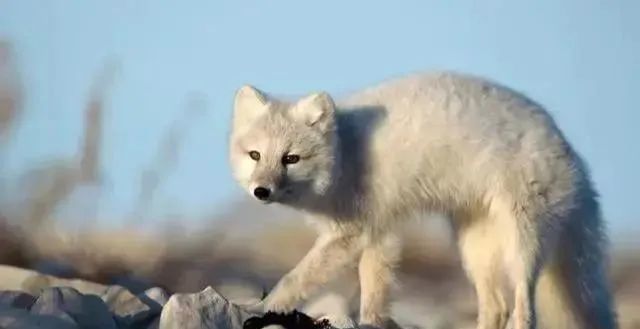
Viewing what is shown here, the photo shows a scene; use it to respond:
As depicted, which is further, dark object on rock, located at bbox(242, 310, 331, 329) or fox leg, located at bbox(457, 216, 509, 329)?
fox leg, located at bbox(457, 216, 509, 329)

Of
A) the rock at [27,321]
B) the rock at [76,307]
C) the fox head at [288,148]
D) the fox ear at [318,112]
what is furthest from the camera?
the fox ear at [318,112]

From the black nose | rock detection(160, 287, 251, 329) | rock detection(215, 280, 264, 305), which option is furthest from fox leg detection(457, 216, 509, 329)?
rock detection(215, 280, 264, 305)

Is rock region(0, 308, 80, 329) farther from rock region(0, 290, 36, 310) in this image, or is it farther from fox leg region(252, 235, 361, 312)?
fox leg region(252, 235, 361, 312)

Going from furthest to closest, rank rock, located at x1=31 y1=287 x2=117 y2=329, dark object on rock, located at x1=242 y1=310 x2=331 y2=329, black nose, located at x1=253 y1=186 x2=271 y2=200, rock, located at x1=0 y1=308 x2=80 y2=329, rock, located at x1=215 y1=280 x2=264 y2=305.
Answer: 1. rock, located at x1=215 y1=280 x2=264 y2=305
2. black nose, located at x1=253 y1=186 x2=271 y2=200
3. rock, located at x1=31 y1=287 x2=117 y2=329
4. dark object on rock, located at x1=242 y1=310 x2=331 y2=329
5. rock, located at x1=0 y1=308 x2=80 y2=329

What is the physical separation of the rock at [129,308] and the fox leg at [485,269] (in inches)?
55.7

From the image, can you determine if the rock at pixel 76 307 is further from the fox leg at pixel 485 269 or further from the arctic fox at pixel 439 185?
the fox leg at pixel 485 269

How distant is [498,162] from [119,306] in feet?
6.31

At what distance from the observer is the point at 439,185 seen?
505 cm

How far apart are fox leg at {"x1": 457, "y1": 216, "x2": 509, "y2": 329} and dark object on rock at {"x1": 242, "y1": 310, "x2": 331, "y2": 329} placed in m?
1.03

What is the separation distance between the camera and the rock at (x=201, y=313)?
4.40 m

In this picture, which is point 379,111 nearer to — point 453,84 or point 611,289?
point 453,84

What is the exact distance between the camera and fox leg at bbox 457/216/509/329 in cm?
518

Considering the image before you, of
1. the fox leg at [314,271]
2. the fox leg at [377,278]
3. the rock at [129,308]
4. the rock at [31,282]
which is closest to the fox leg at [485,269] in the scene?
the fox leg at [377,278]

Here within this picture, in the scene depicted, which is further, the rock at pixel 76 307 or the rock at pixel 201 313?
the rock at pixel 76 307
